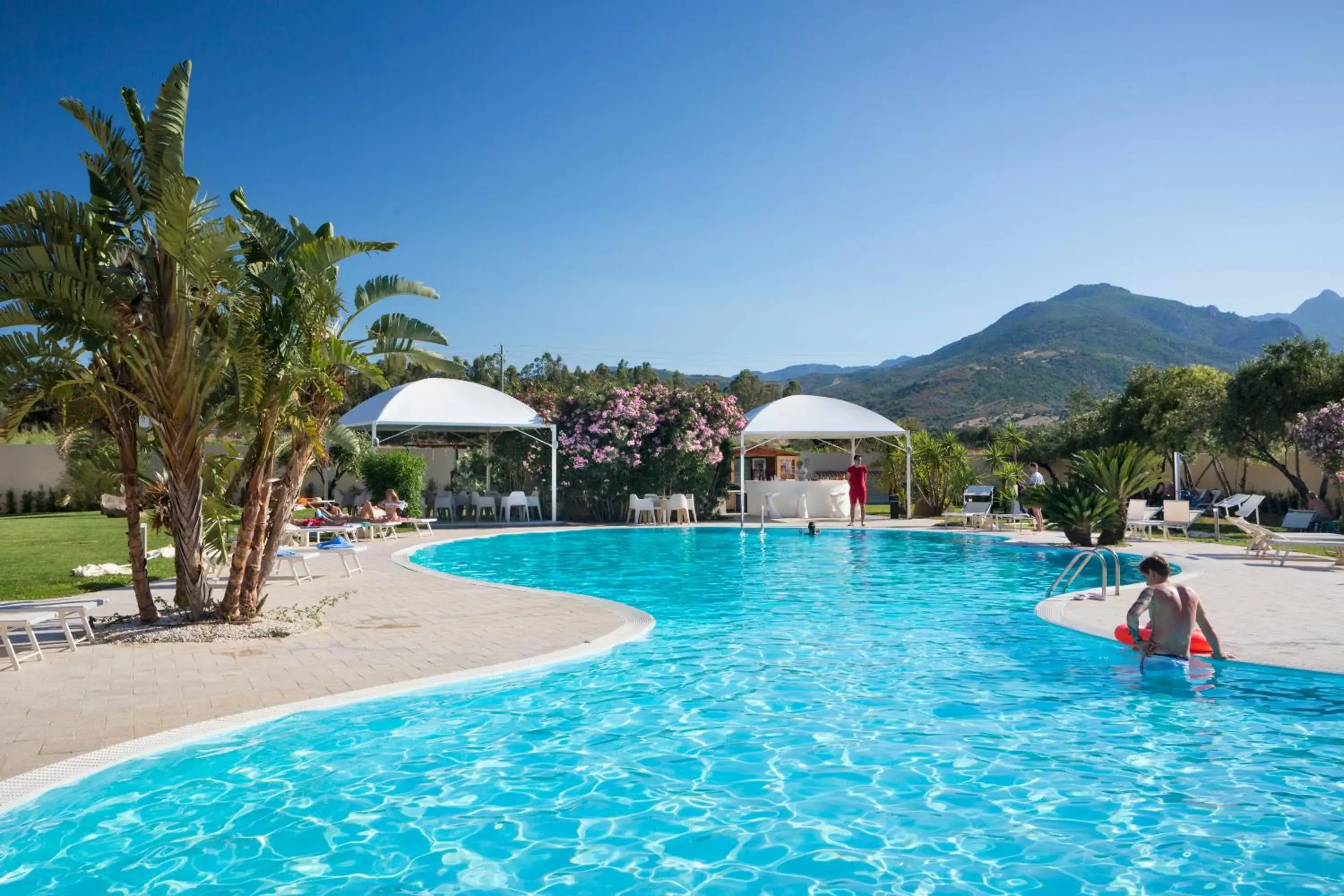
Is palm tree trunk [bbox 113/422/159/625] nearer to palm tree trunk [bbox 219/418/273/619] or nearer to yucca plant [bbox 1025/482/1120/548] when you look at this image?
palm tree trunk [bbox 219/418/273/619]

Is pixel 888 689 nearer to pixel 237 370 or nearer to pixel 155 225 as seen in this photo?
pixel 237 370

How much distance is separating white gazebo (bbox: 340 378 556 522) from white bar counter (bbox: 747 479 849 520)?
6.50 m

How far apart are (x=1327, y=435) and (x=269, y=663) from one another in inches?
827

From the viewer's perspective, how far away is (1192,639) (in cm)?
746

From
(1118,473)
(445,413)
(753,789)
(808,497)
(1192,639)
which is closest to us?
(753,789)

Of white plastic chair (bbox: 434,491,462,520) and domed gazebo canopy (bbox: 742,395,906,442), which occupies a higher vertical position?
domed gazebo canopy (bbox: 742,395,906,442)

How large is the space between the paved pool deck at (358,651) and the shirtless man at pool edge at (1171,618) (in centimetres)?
44

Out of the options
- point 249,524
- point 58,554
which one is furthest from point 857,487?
point 249,524

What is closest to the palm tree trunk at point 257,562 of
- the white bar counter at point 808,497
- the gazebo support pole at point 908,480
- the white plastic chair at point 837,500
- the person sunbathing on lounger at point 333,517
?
the person sunbathing on lounger at point 333,517

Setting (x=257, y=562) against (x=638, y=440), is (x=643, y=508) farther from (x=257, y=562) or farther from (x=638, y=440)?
(x=257, y=562)

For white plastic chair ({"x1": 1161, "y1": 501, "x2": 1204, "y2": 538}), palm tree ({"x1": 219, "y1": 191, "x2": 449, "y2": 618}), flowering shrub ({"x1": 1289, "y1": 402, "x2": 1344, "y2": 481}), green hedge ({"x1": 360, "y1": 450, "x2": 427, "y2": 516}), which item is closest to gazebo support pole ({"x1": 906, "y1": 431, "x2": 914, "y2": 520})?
white plastic chair ({"x1": 1161, "y1": 501, "x2": 1204, "y2": 538})

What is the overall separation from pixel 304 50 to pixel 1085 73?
1376 cm

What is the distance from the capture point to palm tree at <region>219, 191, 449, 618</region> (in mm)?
7859

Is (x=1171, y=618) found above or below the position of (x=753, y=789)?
above
